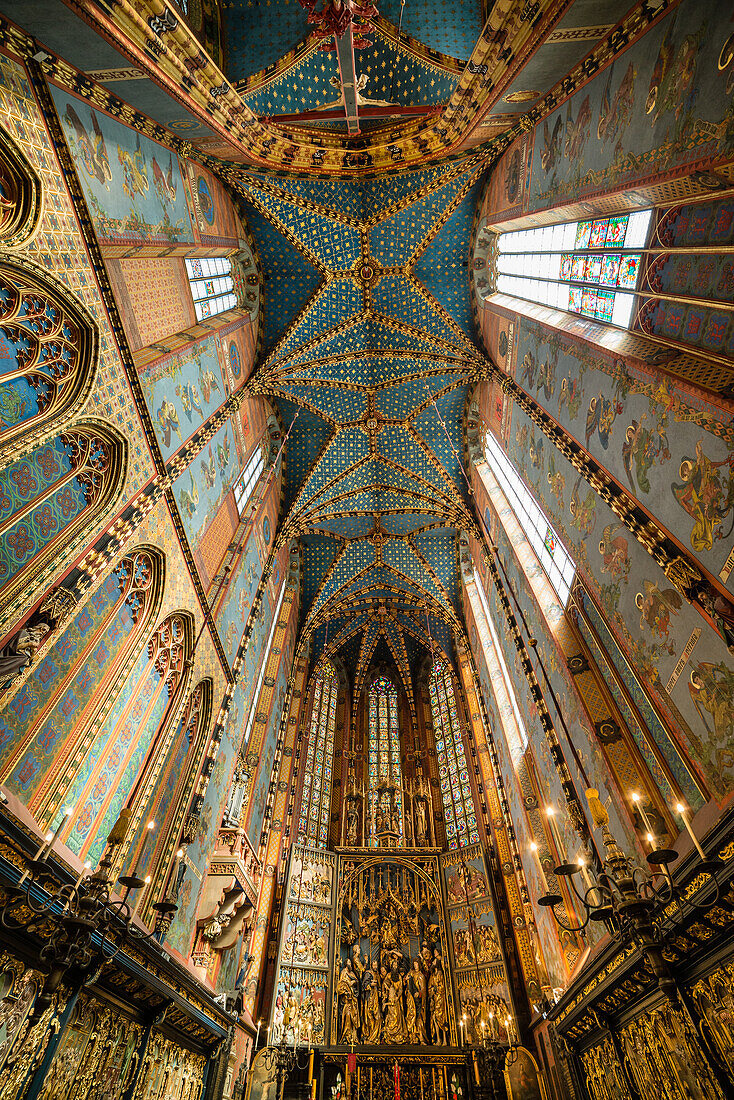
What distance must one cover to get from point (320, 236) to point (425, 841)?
18.5m

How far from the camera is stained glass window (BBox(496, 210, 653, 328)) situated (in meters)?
7.60

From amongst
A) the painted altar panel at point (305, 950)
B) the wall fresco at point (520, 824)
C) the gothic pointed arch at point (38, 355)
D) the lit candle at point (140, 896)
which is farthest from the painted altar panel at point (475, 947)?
the gothic pointed arch at point (38, 355)

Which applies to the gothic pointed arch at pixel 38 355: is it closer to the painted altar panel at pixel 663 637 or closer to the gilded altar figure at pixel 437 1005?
the painted altar panel at pixel 663 637

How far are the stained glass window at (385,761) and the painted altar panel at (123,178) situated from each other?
1676cm

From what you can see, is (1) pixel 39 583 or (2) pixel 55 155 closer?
(1) pixel 39 583

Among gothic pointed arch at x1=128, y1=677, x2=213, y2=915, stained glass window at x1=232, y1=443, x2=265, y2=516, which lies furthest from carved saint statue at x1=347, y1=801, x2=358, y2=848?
stained glass window at x1=232, y1=443, x2=265, y2=516

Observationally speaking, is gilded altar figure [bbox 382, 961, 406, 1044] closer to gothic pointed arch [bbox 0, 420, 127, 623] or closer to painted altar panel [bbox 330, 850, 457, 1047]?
painted altar panel [bbox 330, 850, 457, 1047]

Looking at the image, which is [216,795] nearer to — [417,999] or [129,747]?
[129,747]

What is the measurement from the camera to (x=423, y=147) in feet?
38.5

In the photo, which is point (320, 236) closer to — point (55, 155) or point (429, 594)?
point (55, 155)

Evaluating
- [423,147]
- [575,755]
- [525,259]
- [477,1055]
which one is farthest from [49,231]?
[477,1055]

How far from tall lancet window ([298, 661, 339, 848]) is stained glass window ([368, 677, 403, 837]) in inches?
65.0

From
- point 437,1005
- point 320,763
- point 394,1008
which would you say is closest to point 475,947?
point 437,1005

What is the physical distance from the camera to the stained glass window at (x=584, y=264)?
7.60 m
